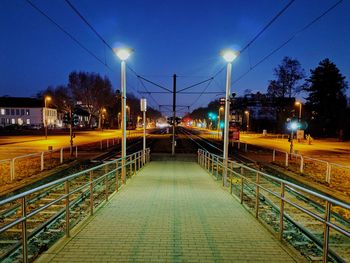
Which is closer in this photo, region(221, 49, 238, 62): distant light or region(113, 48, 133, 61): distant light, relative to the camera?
region(113, 48, 133, 61): distant light

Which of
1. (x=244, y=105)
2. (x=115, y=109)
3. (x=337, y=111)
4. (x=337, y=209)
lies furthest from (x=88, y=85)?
(x=337, y=209)

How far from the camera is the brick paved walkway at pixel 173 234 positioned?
200 inches

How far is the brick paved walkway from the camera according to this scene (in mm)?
5078

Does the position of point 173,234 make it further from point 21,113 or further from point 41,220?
point 21,113

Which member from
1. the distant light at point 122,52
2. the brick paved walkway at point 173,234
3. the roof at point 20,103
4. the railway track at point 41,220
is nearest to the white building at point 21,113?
the roof at point 20,103

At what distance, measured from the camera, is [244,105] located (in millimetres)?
100438

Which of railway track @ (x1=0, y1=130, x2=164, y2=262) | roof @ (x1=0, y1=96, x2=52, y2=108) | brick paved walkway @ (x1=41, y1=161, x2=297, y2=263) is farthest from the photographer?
roof @ (x1=0, y1=96, x2=52, y2=108)

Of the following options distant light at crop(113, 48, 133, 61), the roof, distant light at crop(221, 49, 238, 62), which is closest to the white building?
the roof

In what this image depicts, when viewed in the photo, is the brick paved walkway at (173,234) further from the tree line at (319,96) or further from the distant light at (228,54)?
the tree line at (319,96)

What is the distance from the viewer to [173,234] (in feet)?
20.1

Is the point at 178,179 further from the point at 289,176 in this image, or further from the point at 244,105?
the point at 244,105

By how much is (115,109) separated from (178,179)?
326 ft

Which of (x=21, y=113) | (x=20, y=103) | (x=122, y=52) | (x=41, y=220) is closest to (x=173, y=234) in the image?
(x=41, y=220)

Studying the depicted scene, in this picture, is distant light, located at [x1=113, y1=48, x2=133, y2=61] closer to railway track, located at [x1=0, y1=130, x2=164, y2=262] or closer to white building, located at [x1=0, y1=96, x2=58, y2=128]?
railway track, located at [x1=0, y1=130, x2=164, y2=262]
